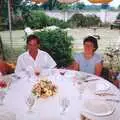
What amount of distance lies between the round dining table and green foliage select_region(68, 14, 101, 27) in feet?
8.63

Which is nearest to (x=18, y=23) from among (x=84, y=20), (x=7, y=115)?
(x=84, y=20)

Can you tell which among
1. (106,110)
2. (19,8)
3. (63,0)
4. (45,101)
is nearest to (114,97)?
(106,110)

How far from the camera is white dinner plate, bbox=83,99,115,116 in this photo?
1.98 metres

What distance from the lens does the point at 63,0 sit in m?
4.78

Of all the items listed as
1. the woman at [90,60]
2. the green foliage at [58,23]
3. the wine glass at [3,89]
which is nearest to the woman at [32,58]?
the woman at [90,60]

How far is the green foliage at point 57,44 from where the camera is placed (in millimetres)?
5324

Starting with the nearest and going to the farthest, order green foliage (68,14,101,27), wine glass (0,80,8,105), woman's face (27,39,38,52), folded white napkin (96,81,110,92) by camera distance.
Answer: wine glass (0,80,8,105), folded white napkin (96,81,110,92), woman's face (27,39,38,52), green foliage (68,14,101,27)

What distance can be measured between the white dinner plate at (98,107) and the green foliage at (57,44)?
3.22 m

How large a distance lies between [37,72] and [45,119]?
0.85 meters

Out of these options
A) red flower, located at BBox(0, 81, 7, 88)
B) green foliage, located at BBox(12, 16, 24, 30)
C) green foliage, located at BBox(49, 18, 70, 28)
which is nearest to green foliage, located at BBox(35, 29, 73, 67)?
green foliage, located at BBox(49, 18, 70, 28)

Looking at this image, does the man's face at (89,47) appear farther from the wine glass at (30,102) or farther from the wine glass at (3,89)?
the wine glass at (30,102)

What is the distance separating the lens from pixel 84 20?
5.29m

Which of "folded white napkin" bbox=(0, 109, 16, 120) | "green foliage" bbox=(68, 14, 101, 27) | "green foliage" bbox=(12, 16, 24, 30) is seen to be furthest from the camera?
"green foliage" bbox=(12, 16, 24, 30)

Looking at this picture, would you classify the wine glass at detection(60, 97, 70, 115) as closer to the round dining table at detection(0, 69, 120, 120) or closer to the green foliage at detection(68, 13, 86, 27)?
the round dining table at detection(0, 69, 120, 120)
